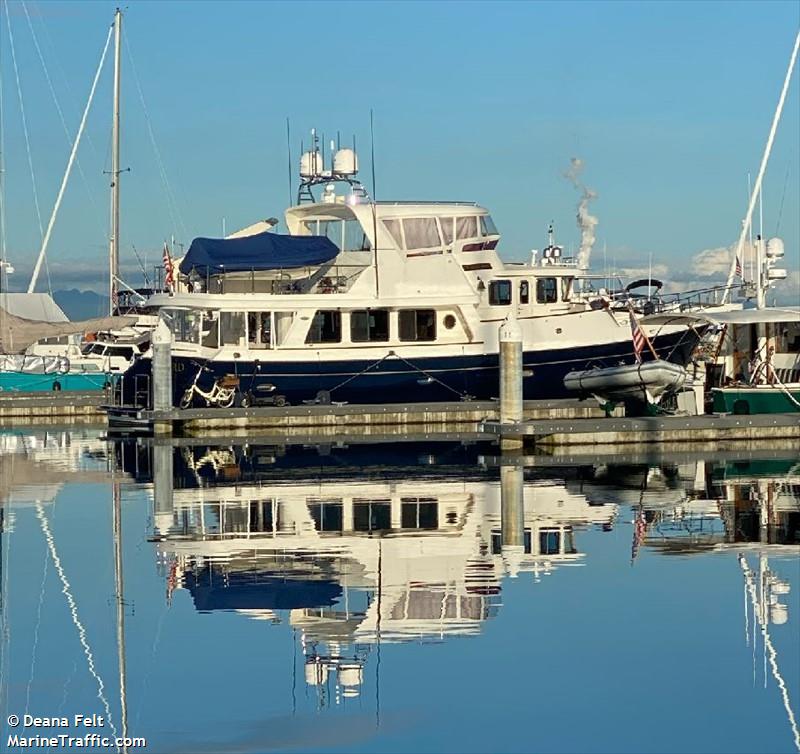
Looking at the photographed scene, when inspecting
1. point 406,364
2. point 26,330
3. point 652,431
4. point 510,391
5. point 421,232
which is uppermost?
point 421,232

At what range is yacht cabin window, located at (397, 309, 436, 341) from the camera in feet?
137

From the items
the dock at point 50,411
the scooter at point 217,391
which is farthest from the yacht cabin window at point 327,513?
the dock at point 50,411

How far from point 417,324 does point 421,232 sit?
2453 millimetres

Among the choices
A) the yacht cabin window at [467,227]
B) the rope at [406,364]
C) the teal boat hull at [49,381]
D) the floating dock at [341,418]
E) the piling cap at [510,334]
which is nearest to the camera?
the piling cap at [510,334]

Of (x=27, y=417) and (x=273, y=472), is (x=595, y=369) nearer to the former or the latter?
(x=273, y=472)

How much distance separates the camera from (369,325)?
41500 millimetres

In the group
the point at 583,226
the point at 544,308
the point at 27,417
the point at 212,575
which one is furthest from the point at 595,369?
the point at 212,575

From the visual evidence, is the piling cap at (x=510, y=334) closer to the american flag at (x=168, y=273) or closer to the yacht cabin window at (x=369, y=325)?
the yacht cabin window at (x=369, y=325)

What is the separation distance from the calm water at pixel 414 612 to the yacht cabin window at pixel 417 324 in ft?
47.8

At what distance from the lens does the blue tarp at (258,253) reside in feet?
137

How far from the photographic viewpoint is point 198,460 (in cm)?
3200

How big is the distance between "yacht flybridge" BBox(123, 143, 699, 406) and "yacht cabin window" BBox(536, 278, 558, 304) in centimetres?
4

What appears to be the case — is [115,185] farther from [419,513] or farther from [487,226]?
[419,513]

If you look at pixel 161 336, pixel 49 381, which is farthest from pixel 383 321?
pixel 49 381
